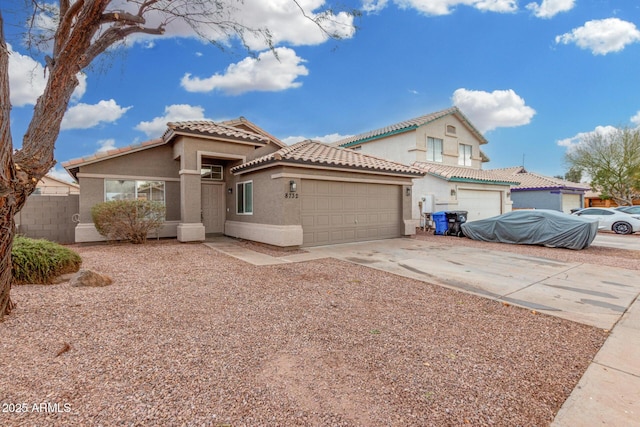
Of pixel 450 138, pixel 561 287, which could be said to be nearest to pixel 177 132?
pixel 561 287

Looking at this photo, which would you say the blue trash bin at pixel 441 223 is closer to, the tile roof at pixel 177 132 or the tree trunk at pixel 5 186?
the tile roof at pixel 177 132

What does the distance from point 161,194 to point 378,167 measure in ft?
29.4

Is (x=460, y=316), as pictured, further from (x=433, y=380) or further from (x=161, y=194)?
(x=161, y=194)

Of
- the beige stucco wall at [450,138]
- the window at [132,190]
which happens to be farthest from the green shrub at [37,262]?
the beige stucco wall at [450,138]

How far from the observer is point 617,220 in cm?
1722

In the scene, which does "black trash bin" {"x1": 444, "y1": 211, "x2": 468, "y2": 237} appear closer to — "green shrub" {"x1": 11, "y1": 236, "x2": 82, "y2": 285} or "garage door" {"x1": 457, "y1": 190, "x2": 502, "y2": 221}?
"garage door" {"x1": 457, "y1": 190, "x2": 502, "y2": 221}

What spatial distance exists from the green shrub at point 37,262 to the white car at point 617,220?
2283 centimetres

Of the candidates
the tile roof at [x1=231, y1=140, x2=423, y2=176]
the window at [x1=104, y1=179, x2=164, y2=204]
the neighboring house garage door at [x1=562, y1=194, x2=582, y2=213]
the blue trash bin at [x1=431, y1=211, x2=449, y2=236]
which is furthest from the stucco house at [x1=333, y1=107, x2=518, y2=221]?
the window at [x1=104, y1=179, x2=164, y2=204]

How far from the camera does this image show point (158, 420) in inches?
86.1

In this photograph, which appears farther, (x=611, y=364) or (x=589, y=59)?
(x=589, y=59)

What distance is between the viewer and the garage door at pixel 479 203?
18.4m

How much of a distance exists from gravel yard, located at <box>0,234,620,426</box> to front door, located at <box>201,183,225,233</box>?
8608 millimetres

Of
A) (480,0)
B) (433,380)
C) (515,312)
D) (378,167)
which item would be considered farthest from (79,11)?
(480,0)

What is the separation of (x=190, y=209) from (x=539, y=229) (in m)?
13.5
